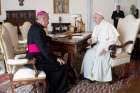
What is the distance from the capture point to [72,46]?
14.3 ft

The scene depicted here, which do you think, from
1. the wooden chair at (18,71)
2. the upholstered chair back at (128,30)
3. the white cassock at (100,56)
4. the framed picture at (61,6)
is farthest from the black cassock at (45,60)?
the framed picture at (61,6)

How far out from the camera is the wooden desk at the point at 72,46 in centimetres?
432

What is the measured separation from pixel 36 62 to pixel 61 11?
214 inches

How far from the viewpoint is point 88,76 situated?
4.57 m

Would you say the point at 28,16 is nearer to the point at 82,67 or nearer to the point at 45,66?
the point at 82,67

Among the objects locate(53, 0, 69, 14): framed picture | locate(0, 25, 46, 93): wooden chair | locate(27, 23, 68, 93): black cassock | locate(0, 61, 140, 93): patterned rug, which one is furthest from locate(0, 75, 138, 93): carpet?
locate(53, 0, 69, 14): framed picture

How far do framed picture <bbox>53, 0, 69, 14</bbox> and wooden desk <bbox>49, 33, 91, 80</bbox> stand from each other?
4506mm

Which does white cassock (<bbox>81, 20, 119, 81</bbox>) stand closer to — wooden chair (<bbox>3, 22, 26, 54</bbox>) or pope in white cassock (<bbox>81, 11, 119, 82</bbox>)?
pope in white cassock (<bbox>81, 11, 119, 82</bbox>)

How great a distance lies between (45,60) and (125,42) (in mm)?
1576

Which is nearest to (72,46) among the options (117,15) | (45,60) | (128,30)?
(45,60)

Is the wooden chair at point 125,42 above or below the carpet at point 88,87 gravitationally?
above

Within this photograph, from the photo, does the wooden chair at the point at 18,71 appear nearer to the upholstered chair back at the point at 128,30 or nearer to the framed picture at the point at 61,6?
the upholstered chair back at the point at 128,30

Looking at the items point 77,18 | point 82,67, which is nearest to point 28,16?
point 77,18

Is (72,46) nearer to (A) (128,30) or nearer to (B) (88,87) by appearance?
(B) (88,87)
